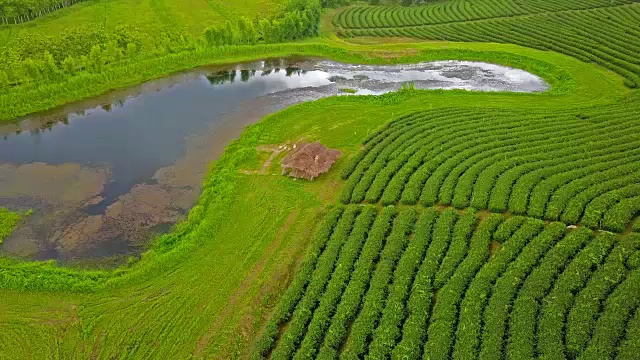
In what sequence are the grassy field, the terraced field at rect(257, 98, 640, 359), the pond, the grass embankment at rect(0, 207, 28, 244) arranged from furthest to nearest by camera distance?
the pond, the grass embankment at rect(0, 207, 28, 244), the grassy field, the terraced field at rect(257, 98, 640, 359)

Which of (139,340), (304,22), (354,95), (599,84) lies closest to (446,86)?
(354,95)

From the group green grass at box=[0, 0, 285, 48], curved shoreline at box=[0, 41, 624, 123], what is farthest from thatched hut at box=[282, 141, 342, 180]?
green grass at box=[0, 0, 285, 48]

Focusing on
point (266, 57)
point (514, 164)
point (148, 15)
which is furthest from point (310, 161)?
point (148, 15)

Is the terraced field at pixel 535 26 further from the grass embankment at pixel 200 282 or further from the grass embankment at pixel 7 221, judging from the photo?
the grass embankment at pixel 7 221

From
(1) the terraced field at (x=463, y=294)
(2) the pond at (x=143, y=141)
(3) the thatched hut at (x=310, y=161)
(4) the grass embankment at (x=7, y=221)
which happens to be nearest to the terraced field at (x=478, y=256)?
(1) the terraced field at (x=463, y=294)

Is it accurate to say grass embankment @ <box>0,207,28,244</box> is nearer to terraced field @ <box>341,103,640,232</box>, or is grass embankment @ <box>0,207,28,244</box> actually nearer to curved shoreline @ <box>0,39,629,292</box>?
curved shoreline @ <box>0,39,629,292</box>

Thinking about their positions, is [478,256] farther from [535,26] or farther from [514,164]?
[535,26]
